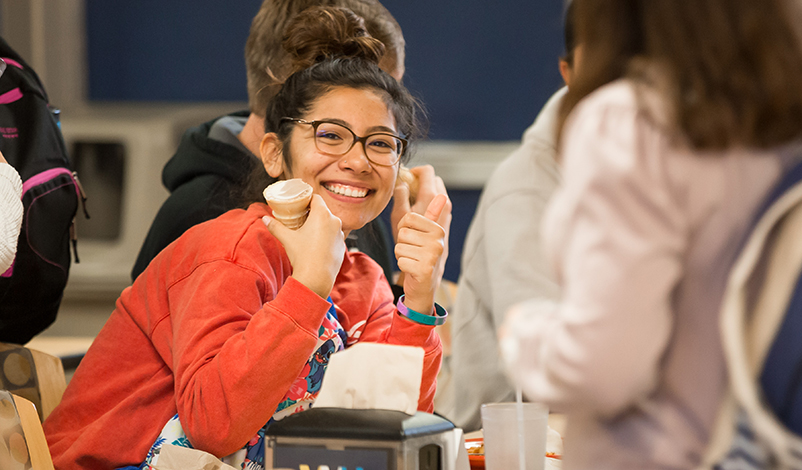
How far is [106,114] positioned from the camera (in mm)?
3777

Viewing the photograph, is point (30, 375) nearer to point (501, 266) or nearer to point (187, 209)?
point (187, 209)

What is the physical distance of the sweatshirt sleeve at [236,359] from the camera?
1129mm

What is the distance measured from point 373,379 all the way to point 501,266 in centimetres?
86

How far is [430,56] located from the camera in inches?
146

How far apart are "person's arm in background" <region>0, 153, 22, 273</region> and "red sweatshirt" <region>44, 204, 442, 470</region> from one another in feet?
0.67

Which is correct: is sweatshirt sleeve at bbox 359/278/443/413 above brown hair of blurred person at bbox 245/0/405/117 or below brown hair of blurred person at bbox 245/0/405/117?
below

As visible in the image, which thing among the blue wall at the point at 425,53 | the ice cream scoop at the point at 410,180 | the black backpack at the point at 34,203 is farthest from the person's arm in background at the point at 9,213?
the blue wall at the point at 425,53

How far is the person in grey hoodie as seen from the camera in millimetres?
1786

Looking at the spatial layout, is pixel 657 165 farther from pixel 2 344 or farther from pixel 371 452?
pixel 2 344

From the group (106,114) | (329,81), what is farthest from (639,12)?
(106,114)

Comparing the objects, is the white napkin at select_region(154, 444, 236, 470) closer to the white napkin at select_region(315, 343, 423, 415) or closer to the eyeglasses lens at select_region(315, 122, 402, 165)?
the white napkin at select_region(315, 343, 423, 415)

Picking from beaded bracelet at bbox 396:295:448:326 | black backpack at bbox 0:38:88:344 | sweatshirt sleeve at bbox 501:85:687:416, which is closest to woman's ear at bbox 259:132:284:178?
beaded bracelet at bbox 396:295:448:326

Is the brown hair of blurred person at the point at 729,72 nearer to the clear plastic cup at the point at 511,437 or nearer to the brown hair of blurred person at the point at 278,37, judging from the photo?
the clear plastic cup at the point at 511,437

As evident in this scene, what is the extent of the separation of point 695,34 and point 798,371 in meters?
0.30
